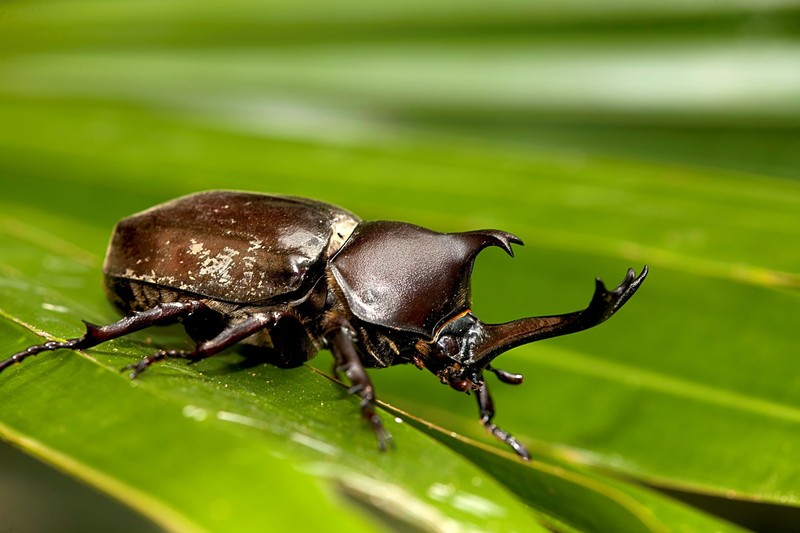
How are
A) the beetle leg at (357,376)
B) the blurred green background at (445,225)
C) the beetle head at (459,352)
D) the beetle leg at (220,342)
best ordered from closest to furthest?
the blurred green background at (445,225), the beetle leg at (357,376), the beetle leg at (220,342), the beetle head at (459,352)

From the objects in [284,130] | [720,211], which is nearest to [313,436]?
[720,211]

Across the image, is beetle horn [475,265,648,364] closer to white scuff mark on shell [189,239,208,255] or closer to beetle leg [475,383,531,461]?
beetle leg [475,383,531,461]

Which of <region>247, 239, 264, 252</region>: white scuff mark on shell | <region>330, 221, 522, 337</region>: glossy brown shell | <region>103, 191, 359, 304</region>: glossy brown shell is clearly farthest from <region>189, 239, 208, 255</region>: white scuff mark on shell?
<region>330, 221, 522, 337</region>: glossy brown shell

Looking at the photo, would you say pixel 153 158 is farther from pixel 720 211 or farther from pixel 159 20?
pixel 720 211

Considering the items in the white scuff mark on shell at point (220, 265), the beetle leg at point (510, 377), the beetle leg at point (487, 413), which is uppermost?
the white scuff mark on shell at point (220, 265)

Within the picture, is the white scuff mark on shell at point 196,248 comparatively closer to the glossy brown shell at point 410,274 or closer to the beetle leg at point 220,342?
the beetle leg at point 220,342

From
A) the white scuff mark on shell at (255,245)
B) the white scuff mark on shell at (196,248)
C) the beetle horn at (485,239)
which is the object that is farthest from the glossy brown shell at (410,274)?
the white scuff mark on shell at (196,248)

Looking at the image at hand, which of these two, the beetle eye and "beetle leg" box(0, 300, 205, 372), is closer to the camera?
"beetle leg" box(0, 300, 205, 372)
